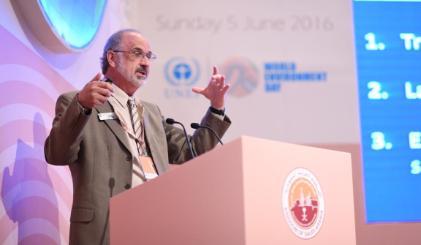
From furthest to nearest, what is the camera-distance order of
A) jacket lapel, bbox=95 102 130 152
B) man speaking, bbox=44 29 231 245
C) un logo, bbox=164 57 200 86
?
un logo, bbox=164 57 200 86, jacket lapel, bbox=95 102 130 152, man speaking, bbox=44 29 231 245

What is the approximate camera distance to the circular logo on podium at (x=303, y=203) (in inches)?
67.6

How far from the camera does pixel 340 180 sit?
192cm

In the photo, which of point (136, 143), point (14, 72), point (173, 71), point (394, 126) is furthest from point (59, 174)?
point (394, 126)

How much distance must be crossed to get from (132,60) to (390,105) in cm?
204

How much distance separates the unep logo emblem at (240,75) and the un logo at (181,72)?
182mm

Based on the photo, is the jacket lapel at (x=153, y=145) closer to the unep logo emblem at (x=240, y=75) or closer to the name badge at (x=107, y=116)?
the name badge at (x=107, y=116)

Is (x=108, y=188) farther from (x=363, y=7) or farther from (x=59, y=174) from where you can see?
(x=363, y=7)

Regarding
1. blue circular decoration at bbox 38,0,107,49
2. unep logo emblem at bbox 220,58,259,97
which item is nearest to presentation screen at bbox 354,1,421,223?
unep logo emblem at bbox 220,58,259,97

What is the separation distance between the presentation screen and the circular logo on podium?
2364 mm

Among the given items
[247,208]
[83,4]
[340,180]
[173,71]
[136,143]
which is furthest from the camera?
[173,71]

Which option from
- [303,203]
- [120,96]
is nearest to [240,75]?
[120,96]

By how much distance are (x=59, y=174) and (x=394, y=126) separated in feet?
7.34

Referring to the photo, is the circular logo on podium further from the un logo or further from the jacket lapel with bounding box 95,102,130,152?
the un logo

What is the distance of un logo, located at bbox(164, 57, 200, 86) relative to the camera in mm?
4035
